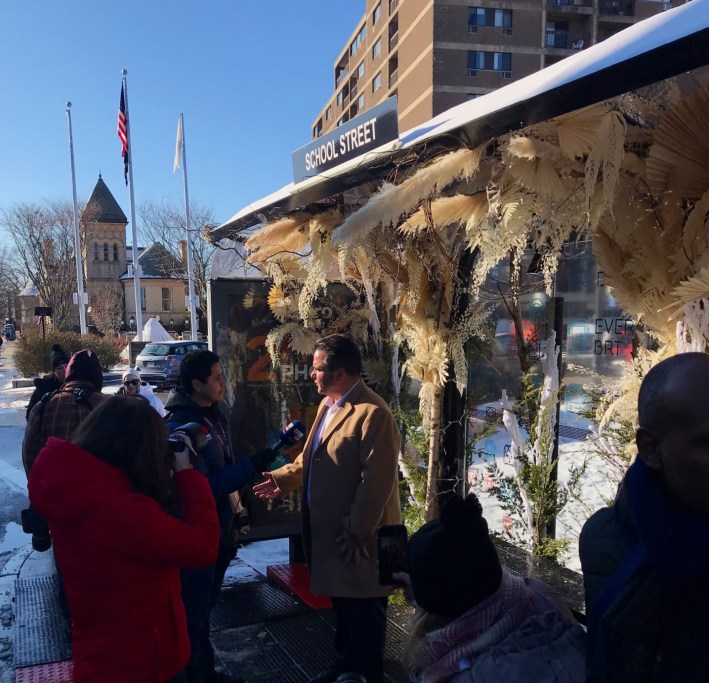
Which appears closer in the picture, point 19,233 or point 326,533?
point 326,533

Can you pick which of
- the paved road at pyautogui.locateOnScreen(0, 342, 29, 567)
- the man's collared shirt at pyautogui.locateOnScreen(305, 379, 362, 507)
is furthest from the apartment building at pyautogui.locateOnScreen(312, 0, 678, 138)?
the man's collared shirt at pyautogui.locateOnScreen(305, 379, 362, 507)

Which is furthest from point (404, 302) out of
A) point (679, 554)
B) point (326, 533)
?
point (679, 554)

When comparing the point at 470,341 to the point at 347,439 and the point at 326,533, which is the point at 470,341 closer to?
the point at 347,439

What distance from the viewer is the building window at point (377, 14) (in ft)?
138

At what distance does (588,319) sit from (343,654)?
3.15 meters

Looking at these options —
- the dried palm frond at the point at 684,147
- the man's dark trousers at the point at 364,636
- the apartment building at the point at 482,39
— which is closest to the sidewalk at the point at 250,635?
the man's dark trousers at the point at 364,636

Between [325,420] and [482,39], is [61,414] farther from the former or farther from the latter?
[482,39]

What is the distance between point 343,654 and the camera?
2.76 metres

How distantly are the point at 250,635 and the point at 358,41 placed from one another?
52925mm

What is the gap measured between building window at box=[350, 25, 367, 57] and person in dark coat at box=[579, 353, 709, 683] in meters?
52.0

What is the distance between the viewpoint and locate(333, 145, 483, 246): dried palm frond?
213 cm

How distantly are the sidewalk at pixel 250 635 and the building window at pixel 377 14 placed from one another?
46133 mm

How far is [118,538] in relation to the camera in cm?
170

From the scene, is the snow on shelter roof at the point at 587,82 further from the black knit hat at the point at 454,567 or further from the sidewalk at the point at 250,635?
the sidewalk at the point at 250,635
